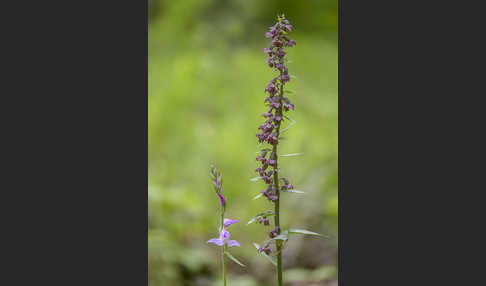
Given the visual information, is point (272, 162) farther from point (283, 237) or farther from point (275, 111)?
point (283, 237)

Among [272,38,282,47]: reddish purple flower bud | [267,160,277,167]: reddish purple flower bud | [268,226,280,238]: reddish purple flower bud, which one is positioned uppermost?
[272,38,282,47]: reddish purple flower bud

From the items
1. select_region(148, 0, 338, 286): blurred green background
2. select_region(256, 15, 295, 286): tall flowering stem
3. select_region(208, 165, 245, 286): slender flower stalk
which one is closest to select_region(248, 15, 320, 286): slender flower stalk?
select_region(256, 15, 295, 286): tall flowering stem

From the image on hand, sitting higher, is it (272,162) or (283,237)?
(272,162)

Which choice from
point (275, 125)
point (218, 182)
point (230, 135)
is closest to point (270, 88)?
point (275, 125)

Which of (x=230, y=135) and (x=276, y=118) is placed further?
(x=230, y=135)

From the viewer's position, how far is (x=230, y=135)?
5250 millimetres

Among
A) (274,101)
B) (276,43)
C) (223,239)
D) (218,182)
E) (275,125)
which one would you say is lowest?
(223,239)

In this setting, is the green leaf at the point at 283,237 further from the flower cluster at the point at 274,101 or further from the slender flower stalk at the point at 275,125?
the flower cluster at the point at 274,101

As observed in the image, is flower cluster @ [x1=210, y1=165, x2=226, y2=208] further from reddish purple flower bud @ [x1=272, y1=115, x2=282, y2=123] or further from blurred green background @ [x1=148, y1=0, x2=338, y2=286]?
blurred green background @ [x1=148, y1=0, x2=338, y2=286]

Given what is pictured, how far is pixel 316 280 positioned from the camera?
3744mm

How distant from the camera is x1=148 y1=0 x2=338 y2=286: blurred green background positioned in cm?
422

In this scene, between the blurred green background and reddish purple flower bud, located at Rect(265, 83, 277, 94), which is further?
the blurred green background

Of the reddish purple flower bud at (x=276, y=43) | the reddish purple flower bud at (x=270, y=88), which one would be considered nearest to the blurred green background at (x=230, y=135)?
the reddish purple flower bud at (x=270, y=88)

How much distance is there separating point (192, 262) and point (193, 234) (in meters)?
0.93
